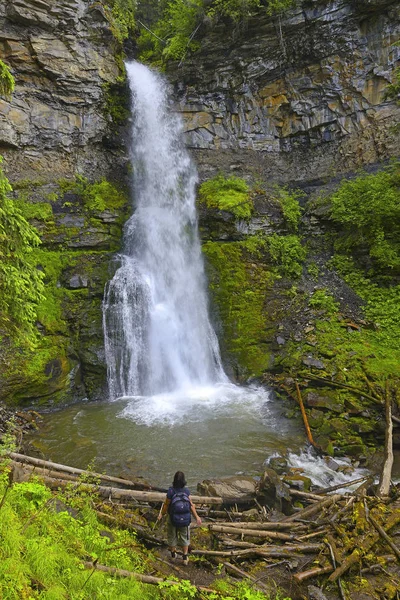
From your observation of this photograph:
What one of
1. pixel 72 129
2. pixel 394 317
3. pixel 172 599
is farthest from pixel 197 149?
pixel 172 599

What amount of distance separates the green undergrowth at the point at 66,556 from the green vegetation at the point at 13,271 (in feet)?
8.31

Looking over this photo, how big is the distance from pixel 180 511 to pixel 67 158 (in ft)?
56.0

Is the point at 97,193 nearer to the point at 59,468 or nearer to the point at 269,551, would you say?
the point at 59,468

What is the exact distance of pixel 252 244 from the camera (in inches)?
591

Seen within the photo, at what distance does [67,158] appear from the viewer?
55.8 ft

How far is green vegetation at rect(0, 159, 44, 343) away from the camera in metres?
5.63

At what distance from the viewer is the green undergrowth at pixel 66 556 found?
107 inches

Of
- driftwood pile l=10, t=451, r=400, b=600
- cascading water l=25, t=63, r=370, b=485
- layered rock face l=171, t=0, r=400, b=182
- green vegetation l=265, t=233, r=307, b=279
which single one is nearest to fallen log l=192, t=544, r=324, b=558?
driftwood pile l=10, t=451, r=400, b=600

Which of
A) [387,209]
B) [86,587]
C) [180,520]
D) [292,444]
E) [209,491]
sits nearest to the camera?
[86,587]

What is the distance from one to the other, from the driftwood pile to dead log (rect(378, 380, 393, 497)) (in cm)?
3

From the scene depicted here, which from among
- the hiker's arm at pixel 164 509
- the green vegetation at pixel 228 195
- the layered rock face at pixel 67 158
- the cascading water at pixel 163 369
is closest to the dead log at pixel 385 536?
the hiker's arm at pixel 164 509

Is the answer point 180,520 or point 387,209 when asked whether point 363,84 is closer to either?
point 387,209

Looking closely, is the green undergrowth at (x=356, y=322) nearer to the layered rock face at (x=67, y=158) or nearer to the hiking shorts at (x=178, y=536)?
the hiking shorts at (x=178, y=536)

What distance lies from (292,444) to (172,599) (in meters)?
5.78
